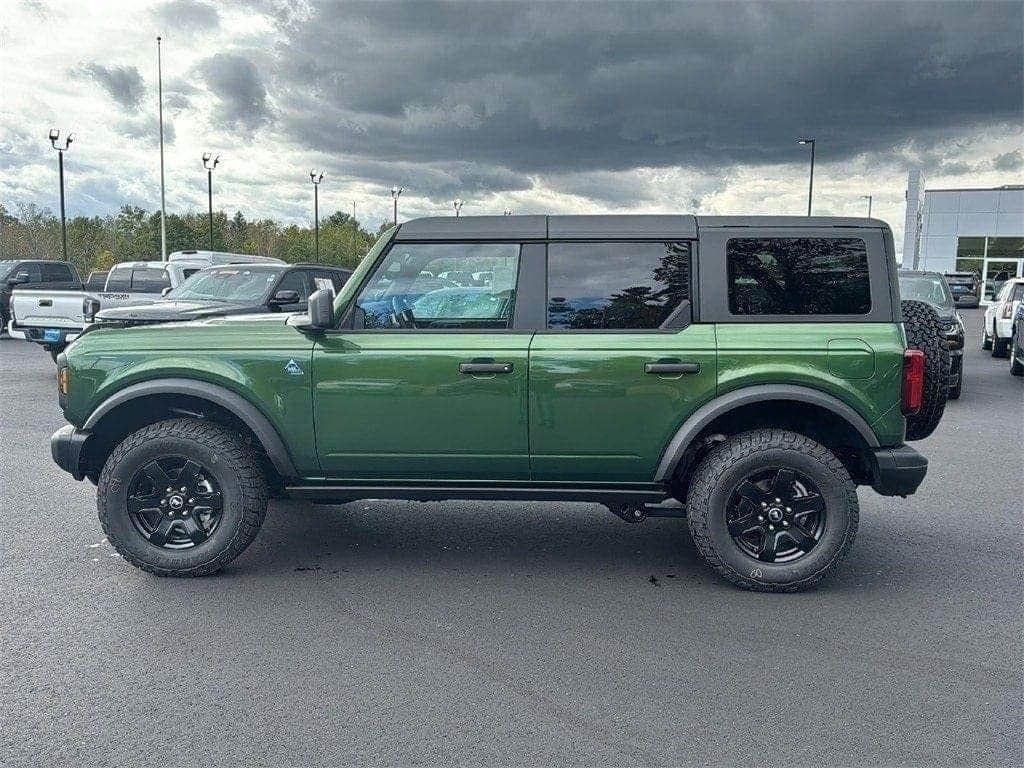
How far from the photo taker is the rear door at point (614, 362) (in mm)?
4594

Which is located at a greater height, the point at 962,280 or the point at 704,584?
the point at 962,280

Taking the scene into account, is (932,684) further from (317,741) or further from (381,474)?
(381,474)

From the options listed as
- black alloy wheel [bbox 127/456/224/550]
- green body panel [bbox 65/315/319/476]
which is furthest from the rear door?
black alloy wheel [bbox 127/456/224/550]

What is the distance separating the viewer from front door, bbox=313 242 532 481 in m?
4.65

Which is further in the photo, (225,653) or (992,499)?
(992,499)

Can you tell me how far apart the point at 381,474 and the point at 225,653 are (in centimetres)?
129

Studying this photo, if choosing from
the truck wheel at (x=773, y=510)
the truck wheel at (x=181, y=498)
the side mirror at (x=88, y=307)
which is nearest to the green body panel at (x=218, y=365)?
the truck wheel at (x=181, y=498)

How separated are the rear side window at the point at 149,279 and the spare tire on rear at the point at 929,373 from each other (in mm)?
14520

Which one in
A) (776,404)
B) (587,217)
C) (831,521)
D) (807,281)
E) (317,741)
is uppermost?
(587,217)

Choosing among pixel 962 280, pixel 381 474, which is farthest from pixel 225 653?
pixel 962 280

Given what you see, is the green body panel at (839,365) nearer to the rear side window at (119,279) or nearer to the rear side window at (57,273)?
the rear side window at (119,279)

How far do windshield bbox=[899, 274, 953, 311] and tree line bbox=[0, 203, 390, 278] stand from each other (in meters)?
Answer: 41.8

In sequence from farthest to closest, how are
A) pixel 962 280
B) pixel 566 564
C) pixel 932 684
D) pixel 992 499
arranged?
pixel 962 280 → pixel 992 499 → pixel 566 564 → pixel 932 684

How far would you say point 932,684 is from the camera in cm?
360
